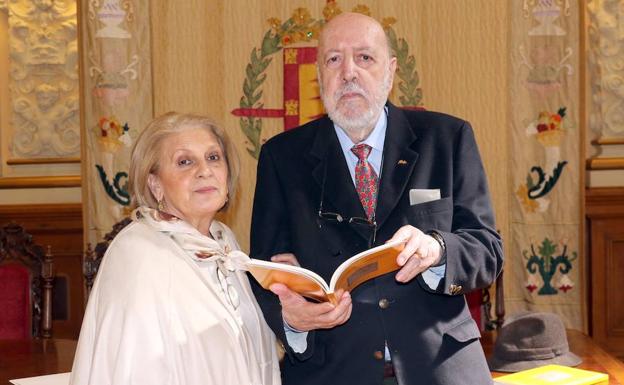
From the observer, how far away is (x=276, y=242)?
2.49 metres

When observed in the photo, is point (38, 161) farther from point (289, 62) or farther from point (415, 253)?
point (415, 253)

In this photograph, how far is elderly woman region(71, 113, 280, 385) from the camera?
2.33 metres

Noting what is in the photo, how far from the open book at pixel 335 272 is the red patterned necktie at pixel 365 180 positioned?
0.27 meters

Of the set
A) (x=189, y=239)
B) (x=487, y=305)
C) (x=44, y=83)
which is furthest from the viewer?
(x=44, y=83)

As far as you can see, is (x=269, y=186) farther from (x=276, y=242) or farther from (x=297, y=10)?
(x=297, y=10)

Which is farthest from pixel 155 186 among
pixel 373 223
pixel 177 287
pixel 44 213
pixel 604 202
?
pixel 604 202

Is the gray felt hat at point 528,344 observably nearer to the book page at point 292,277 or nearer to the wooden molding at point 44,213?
the book page at point 292,277

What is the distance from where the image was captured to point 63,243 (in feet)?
19.8

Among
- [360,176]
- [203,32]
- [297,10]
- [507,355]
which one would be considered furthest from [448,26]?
[360,176]

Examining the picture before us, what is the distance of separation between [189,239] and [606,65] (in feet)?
13.4

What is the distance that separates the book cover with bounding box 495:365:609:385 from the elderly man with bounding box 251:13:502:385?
A: 398 mm

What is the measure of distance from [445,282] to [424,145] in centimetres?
42

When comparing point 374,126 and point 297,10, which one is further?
point 297,10

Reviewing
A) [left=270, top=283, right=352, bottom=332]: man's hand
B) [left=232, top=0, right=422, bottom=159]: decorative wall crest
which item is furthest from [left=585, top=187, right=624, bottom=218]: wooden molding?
[left=270, top=283, right=352, bottom=332]: man's hand
